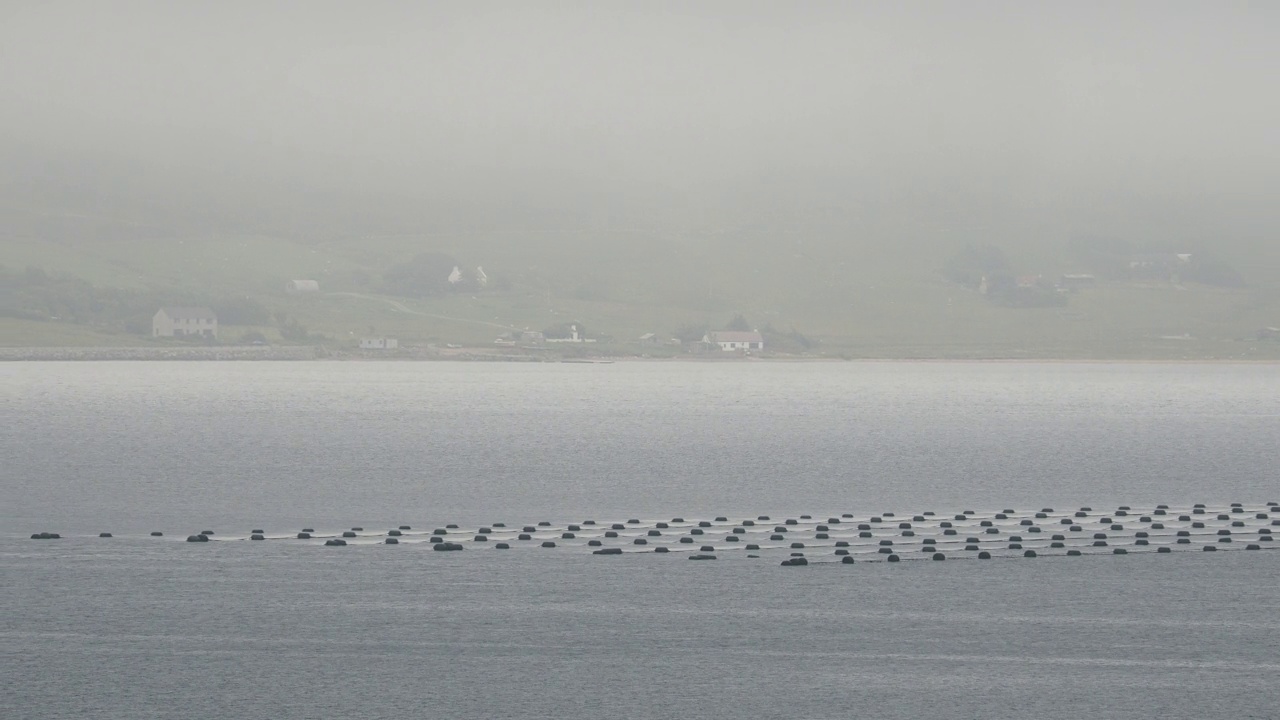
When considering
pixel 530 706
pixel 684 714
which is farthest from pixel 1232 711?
pixel 530 706

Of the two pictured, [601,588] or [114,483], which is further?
[114,483]

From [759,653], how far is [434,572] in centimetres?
1055

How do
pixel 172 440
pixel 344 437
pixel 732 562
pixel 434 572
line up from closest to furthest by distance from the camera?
pixel 434 572 < pixel 732 562 < pixel 172 440 < pixel 344 437

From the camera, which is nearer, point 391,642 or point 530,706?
point 530,706

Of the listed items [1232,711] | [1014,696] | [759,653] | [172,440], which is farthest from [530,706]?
[172,440]

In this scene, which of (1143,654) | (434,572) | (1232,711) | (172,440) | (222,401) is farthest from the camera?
(222,401)

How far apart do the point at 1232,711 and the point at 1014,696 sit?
2.68 meters

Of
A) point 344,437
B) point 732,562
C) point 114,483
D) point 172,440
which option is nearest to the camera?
point 732,562

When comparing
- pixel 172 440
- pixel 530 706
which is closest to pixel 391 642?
pixel 530 706

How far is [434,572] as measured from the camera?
3306cm

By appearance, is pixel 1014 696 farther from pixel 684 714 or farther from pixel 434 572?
pixel 434 572

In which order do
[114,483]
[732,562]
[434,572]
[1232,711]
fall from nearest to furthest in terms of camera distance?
[1232,711] → [434,572] → [732,562] → [114,483]

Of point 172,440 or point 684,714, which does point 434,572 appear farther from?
point 172,440

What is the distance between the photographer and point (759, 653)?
24.3 m
